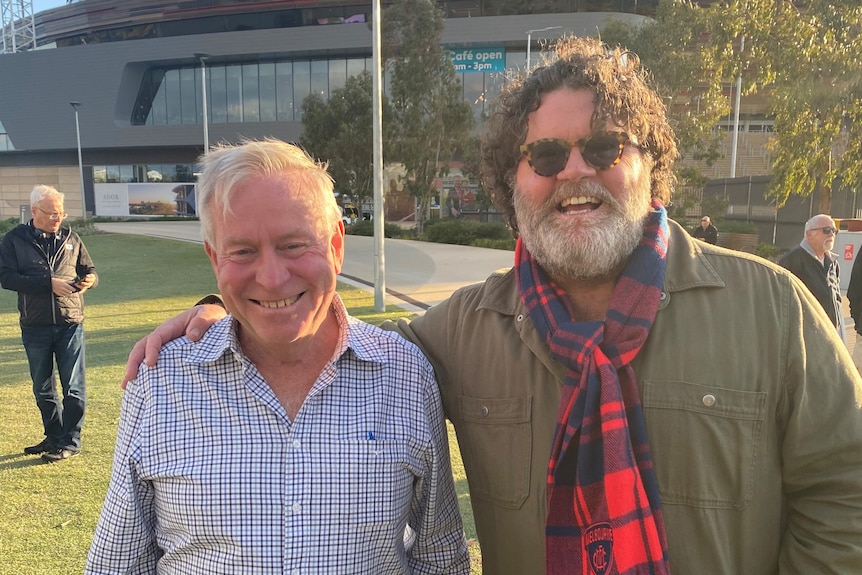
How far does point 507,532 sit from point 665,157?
1.35 m

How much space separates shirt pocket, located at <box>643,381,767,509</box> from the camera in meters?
1.65

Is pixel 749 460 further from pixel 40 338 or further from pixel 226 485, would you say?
pixel 40 338

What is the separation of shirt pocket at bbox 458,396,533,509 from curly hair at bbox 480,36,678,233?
67 centimetres

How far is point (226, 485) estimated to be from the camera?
1.63m

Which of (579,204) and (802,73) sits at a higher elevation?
(802,73)

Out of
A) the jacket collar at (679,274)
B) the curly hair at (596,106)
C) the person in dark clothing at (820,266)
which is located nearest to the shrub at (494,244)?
the person in dark clothing at (820,266)

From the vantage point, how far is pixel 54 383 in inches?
206

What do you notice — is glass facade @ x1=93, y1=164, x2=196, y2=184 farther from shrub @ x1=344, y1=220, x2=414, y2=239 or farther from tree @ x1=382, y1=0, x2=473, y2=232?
tree @ x1=382, y1=0, x2=473, y2=232

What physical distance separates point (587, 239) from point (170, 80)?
5298cm

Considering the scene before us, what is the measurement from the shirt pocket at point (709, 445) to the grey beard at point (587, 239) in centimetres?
39

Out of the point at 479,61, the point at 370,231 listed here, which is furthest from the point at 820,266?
the point at 479,61

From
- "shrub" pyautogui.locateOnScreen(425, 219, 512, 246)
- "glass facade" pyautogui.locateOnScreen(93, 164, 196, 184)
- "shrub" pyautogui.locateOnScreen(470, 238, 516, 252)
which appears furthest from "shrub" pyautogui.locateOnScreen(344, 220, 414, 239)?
"glass facade" pyautogui.locateOnScreen(93, 164, 196, 184)

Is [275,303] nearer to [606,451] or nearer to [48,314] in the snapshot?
[606,451]

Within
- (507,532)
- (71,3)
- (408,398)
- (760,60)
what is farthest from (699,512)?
(71,3)
